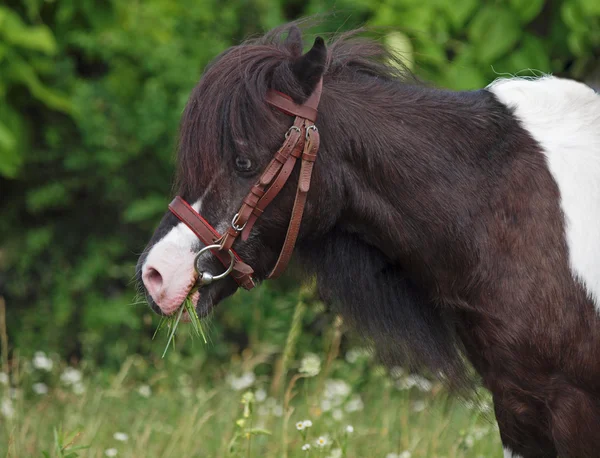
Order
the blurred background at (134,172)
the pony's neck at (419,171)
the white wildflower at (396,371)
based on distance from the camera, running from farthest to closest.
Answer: the blurred background at (134,172)
the white wildflower at (396,371)
the pony's neck at (419,171)

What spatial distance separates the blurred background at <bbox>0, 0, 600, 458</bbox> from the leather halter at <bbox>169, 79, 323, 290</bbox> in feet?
5.89

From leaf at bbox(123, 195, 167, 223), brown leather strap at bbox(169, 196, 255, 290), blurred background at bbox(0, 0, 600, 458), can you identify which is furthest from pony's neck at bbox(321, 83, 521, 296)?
leaf at bbox(123, 195, 167, 223)

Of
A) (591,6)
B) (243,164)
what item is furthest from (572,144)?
(591,6)

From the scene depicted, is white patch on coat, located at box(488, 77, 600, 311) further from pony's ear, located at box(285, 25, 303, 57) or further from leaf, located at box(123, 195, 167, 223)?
leaf, located at box(123, 195, 167, 223)

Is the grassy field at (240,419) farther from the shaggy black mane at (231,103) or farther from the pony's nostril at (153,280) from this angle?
the shaggy black mane at (231,103)

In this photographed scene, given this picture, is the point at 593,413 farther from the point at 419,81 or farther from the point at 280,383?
the point at 280,383

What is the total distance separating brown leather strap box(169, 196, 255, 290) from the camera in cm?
244

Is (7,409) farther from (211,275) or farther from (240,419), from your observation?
Result: (211,275)

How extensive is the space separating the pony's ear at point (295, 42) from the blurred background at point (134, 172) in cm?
167

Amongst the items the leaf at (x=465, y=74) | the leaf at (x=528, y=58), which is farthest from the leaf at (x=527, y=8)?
the leaf at (x=465, y=74)

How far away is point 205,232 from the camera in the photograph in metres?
2.44

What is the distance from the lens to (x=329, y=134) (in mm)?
2504

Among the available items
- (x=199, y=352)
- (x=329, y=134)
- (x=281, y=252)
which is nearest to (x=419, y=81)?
(x=329, y=134)

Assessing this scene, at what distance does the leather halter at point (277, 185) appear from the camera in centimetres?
242
